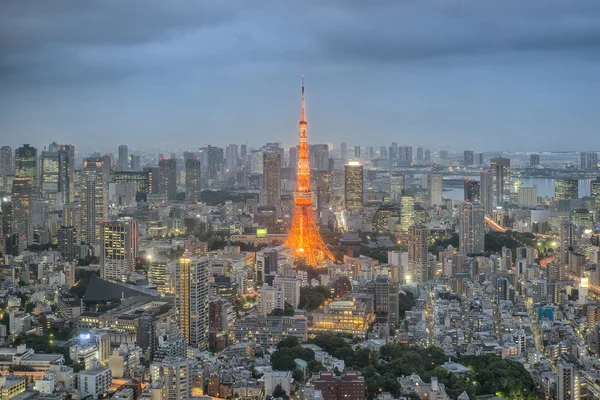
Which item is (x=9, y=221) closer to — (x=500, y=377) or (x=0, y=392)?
(x=0, y=392)

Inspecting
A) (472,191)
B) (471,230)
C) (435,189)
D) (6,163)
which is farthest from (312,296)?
(435,189)

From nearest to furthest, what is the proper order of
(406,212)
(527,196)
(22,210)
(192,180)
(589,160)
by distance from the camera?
(22,210)
(406,212)
(527,196)
(192,180)
(589,160)

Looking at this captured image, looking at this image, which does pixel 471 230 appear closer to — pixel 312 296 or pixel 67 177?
pixel 312 296

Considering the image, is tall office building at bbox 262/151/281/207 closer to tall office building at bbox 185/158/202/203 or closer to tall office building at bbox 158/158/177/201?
tall office building at bbox 185/158/202/203

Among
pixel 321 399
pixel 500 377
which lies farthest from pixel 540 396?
pixel 321 399

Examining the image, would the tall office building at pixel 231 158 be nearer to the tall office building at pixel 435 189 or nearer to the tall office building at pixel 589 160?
the tall office building at pixel 435 189

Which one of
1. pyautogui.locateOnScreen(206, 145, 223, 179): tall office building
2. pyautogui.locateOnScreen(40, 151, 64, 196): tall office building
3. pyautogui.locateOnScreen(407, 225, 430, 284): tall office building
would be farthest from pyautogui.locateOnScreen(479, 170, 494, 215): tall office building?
pyautogui.locateOnScreen(40, 151, 64, 196): tall office building
